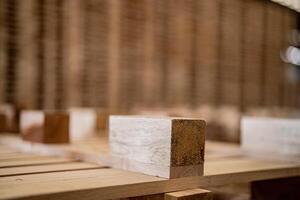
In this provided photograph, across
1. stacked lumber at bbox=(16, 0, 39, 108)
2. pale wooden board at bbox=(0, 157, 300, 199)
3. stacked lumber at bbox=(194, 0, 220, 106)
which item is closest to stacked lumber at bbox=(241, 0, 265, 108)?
stacked lumber at bbox=(194, 0, 220, 106)

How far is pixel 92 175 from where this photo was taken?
1.73m

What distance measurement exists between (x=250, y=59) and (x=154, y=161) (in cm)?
661

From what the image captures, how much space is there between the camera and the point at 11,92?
449cm

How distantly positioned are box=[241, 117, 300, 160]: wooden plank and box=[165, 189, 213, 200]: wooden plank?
1.10 metres

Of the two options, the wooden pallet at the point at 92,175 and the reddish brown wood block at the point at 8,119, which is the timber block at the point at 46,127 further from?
the reddish brown wood block at the point at 8,119

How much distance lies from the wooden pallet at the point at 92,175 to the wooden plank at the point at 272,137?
0.58 feet

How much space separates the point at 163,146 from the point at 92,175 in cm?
35

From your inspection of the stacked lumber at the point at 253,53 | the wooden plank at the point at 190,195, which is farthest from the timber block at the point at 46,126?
the stacked lumber at the point at 253,53

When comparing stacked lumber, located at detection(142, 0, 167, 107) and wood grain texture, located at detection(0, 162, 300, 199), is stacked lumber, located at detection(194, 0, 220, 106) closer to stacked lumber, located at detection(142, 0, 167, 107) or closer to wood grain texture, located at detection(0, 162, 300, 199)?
stacked lumber, located at detection(142, 0, 167, 107)

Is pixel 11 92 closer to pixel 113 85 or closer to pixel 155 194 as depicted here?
pixel 113 85

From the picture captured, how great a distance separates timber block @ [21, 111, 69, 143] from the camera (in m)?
2.91

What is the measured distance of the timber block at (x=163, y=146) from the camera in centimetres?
166

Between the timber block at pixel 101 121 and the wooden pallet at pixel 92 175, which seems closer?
the wooden pallet at pixel 92 175

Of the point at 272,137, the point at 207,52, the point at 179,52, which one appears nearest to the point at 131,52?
the point at 179,52
